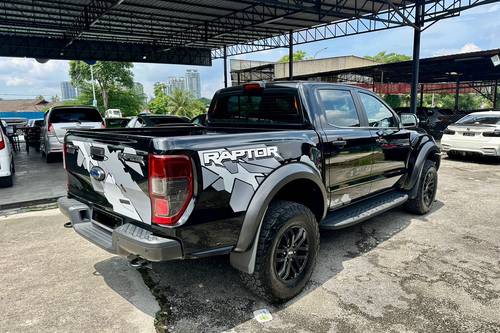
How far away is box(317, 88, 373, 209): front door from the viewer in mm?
3461

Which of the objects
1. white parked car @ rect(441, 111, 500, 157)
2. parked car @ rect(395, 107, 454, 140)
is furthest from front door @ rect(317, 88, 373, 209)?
parked car @ rect(395, 107, 454, 140)

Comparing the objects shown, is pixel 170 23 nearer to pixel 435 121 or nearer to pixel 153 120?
pixel 153 120

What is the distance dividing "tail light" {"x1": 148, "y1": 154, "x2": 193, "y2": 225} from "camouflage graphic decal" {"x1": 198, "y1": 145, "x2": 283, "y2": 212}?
0.12 meters

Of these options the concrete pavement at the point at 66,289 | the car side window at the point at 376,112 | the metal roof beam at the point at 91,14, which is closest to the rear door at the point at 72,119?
the metal roof beam at the point at 91,14

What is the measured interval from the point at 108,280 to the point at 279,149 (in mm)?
2063

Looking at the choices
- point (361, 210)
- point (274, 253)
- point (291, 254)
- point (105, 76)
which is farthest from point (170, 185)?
point (105, 76)

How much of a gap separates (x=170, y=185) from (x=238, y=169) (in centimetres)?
53

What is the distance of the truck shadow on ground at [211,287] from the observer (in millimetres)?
2709

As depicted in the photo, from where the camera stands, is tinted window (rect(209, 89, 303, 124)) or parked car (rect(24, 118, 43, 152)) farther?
parked car (rect(24, 118, 43, 152))

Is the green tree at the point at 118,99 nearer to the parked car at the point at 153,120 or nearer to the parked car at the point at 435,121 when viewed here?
the parked car at the point at 153,120

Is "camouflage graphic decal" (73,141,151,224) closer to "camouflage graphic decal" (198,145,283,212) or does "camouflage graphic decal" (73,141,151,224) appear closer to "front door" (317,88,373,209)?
"camouflage graphic decal" (198,145,283,212)

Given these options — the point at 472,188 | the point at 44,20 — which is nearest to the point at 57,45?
the point at 44,20

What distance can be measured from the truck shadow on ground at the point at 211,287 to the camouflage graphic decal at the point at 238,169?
0.90 meters

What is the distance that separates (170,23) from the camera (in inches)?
693
